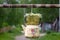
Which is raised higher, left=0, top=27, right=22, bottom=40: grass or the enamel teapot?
the enamel teapot

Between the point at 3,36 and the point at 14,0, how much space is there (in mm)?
275

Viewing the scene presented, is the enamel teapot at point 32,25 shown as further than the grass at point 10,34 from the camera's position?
No

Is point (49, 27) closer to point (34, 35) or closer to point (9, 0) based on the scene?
point (34, 35)

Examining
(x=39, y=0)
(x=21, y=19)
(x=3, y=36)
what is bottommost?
(x=3, y=36)

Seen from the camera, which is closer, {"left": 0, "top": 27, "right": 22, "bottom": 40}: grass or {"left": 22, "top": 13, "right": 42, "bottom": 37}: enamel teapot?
{"left": 22, "top": 13, "right": 42, "bottom": 37}: enamel teapot

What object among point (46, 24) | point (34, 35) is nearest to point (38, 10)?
point (46, 24)

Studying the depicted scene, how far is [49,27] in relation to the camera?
1.03 metres

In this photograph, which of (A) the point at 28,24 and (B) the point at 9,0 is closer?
(A) the point at 28,24

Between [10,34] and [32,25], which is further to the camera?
[10,34]

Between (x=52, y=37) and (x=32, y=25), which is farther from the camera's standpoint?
(x=52, y=37)

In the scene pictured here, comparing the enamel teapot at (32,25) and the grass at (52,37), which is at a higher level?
the enamel teapot at (32,25)

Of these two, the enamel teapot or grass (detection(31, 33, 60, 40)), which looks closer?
the enamel teapot

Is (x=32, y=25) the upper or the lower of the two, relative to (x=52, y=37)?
upper

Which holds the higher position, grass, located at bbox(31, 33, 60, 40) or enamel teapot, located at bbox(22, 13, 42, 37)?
enamel teapot, located at bbox(22, 13, 42, 37)
